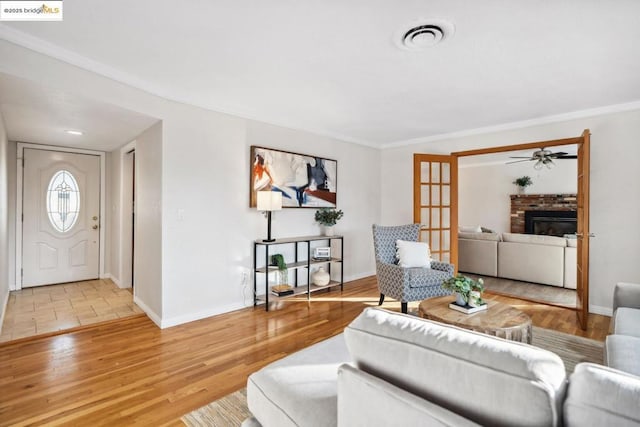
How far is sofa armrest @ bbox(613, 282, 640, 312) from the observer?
2.37 metres

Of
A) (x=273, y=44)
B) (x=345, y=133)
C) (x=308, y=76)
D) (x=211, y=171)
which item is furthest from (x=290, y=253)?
(x=273, y=44)

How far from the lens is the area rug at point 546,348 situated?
5.70ft

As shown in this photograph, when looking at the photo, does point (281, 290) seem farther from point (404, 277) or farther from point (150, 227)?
point (150, 227)

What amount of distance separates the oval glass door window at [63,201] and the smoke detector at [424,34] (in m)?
5.12

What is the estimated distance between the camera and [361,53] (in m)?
2.36

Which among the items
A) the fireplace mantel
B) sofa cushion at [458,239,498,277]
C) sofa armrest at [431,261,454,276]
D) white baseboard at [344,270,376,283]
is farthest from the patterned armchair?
the fireplace mantel

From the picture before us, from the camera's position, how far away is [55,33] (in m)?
2.12

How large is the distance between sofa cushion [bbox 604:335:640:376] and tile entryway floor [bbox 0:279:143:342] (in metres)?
4.02

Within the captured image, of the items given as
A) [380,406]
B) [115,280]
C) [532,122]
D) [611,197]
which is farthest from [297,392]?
[115,280]

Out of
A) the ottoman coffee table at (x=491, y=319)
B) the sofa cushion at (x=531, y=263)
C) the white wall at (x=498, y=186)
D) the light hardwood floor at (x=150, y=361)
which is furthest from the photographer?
the white wall at (x=498, y=186)

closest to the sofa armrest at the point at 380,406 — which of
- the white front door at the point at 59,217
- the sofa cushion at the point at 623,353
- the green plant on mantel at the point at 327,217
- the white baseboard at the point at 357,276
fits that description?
the sofa cushion at the point at 623,353

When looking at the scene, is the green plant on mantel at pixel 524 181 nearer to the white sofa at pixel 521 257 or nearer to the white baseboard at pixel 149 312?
the white sofa at pixel 521 257

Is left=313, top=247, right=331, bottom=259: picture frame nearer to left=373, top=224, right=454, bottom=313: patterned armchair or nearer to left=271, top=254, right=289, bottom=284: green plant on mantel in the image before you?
left=271, top=254, right=289, bottom=284: green plant on mantel

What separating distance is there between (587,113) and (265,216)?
4.02 meters
